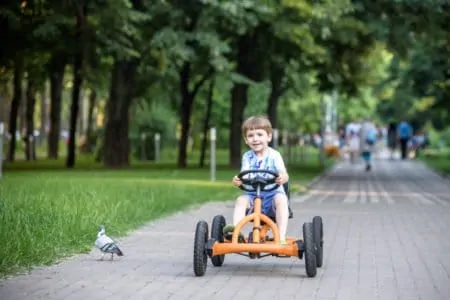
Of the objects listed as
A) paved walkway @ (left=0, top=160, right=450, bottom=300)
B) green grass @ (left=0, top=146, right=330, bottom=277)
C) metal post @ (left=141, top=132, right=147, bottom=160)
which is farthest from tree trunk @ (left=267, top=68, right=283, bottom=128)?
paved walkway @ (left=0, top=160, right=450, bottom=300)

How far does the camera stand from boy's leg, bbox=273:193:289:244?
10.3 m

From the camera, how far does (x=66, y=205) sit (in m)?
14.3

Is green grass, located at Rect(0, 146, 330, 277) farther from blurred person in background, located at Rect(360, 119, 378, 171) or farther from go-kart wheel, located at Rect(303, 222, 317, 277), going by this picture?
blurred person in background, located at Rect(360, 119, 378, 171)

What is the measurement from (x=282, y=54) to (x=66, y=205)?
23.4 m

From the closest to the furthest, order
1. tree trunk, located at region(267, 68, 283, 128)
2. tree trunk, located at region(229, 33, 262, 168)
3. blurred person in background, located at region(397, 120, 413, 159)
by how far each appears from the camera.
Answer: tree trunk, located at region(229, 33, 262, 168) → tree trunk, located at region(267, 68, 283, 128) → blurred person in background, located at region(397, 120, 413, 159)

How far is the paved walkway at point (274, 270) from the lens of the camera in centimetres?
903

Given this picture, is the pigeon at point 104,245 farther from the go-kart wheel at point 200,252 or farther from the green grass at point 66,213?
the go-kart wheel at point 200,252

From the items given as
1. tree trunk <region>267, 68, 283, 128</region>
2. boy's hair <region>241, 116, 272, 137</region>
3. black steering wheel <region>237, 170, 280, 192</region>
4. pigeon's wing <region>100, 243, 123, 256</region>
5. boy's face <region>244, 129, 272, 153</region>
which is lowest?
pigeon's wing <region>100, 243, 123, 256</region>

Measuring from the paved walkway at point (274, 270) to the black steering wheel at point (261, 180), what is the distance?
2.52 ft

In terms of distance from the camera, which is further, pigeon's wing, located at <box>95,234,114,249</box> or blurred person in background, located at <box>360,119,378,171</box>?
blurred person in background, located at <box>360,119,378,171</box>

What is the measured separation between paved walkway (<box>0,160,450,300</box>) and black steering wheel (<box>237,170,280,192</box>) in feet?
2.52

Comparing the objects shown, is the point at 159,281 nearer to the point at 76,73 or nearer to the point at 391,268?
the point at 391,268

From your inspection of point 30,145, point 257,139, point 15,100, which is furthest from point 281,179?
point 30,145

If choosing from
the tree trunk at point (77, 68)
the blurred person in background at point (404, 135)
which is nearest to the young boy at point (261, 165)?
the tree trunk at point (77, 68)
